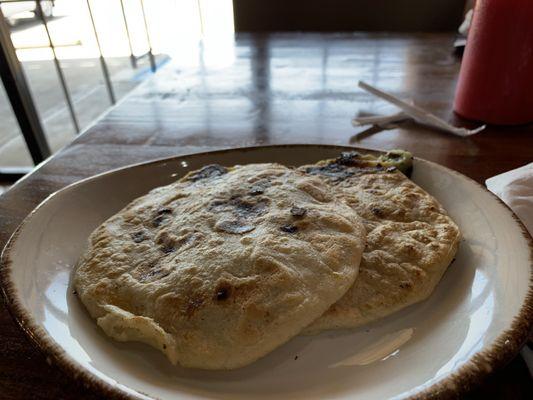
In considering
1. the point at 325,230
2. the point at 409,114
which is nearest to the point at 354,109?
the point at 409,114

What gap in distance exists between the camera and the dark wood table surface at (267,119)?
2.40ft

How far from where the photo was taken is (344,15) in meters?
3.25

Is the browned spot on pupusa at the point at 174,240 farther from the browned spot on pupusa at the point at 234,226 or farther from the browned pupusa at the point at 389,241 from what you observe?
the browned pupusa at the point at 389,241

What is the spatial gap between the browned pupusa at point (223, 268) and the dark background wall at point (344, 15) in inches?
108

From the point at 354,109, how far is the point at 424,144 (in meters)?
0.38

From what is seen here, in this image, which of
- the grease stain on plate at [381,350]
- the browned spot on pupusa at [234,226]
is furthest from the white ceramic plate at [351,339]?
the browned spot on pupusa at [234,226]

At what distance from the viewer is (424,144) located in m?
1.37

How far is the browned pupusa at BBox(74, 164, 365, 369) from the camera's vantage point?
2.07 feet

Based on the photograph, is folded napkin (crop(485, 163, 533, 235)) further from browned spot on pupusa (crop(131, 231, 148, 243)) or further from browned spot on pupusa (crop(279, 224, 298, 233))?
browned spot on pupusa (crop(131, 231, 148, 243))

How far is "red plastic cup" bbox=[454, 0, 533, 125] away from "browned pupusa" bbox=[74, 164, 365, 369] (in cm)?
86

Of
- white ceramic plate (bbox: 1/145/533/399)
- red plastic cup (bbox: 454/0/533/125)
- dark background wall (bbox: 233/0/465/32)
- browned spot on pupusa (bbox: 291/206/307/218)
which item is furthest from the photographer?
dark background wall (bbox: 233/0/465/32)

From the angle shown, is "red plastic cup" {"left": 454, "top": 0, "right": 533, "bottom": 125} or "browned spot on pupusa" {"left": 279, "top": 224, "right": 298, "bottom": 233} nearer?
"browned spot on pupusa" {"left": 279, "top": 224, "right": 298, "bottom": 233}

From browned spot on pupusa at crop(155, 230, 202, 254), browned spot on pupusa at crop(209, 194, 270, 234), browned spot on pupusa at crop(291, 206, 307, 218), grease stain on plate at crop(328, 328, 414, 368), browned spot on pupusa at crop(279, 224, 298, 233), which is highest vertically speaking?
browned spot on pupusa at crop(291, 206, 307, 218)

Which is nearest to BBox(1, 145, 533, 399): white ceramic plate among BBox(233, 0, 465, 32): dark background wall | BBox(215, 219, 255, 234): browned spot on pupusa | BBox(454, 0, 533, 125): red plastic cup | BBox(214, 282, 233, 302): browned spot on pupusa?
BBox(214, 282, 233, 302): browned spot on pupusa
